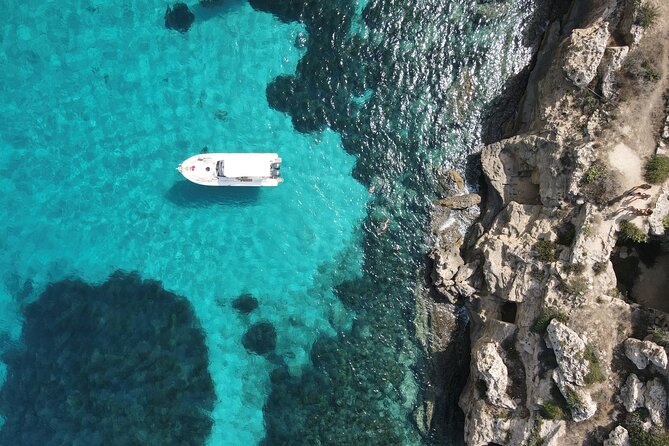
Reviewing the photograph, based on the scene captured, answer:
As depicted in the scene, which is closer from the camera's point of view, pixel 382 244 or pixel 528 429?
pixel 528 429

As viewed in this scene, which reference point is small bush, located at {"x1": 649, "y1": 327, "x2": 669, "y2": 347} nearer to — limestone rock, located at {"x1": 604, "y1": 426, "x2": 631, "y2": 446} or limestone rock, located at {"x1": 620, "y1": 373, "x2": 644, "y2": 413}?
limestone rock, located at {"x1": 620, "y1": 373, "x2": 644, "y2": 413}

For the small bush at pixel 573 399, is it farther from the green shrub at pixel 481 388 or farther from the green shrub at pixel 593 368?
the green shrub at pixel 481 388

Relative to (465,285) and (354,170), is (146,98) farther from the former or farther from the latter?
(465,285)

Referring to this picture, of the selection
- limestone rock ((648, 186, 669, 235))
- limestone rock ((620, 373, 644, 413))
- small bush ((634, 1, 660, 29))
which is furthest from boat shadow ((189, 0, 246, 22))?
limestone rock ((620, 373, 644, 413))

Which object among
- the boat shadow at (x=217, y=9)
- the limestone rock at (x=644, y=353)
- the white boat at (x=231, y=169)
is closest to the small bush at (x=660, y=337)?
the limestone rock at (x=644, y=353)

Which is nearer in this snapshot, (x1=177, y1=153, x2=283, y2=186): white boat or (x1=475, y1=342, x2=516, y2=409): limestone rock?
(x1=475, y1=342, x2=516, y2=409): limestone rock

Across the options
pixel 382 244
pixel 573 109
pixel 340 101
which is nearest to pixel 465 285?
pixel 382 244

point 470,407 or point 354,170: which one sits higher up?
point 354,170
